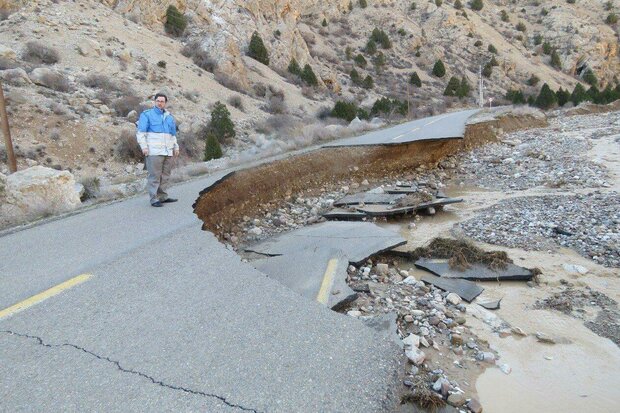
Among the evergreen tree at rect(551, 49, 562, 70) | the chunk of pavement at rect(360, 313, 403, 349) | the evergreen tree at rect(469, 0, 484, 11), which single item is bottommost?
the chunk of pavement at rect(360, 313, 403, 349)

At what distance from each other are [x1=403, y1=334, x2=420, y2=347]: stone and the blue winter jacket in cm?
509

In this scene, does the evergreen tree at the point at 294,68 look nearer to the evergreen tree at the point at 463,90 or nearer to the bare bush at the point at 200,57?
the bare bush at the point at 200,57

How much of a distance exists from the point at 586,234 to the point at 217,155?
47.4ft

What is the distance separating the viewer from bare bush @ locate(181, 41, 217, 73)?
1299 inches

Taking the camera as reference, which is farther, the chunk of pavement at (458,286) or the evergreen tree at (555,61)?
the evergreen tree at (555,61)

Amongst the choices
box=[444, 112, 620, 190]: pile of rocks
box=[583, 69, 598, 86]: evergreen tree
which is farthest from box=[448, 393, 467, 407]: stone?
box=[583, 69, 598, 86]: evergreen tree

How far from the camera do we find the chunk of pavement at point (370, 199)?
9.95 meters

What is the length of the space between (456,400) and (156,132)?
5.89 m

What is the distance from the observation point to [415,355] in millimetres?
3650

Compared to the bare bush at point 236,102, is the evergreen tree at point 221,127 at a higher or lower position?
lower

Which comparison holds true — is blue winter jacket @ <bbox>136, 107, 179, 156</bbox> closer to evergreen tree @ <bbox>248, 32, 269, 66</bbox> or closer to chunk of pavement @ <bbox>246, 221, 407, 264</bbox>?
chunk of pavement @ <bbox>246, 221, 407, 264</bbox>

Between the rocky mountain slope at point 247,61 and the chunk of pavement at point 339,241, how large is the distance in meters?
Answer: 8.38

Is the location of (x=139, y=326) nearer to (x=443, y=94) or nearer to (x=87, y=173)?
(x=87, y=173)

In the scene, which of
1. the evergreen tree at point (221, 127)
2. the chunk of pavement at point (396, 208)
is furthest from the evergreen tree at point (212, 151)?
the chunk of pavement at point (396, 208)
